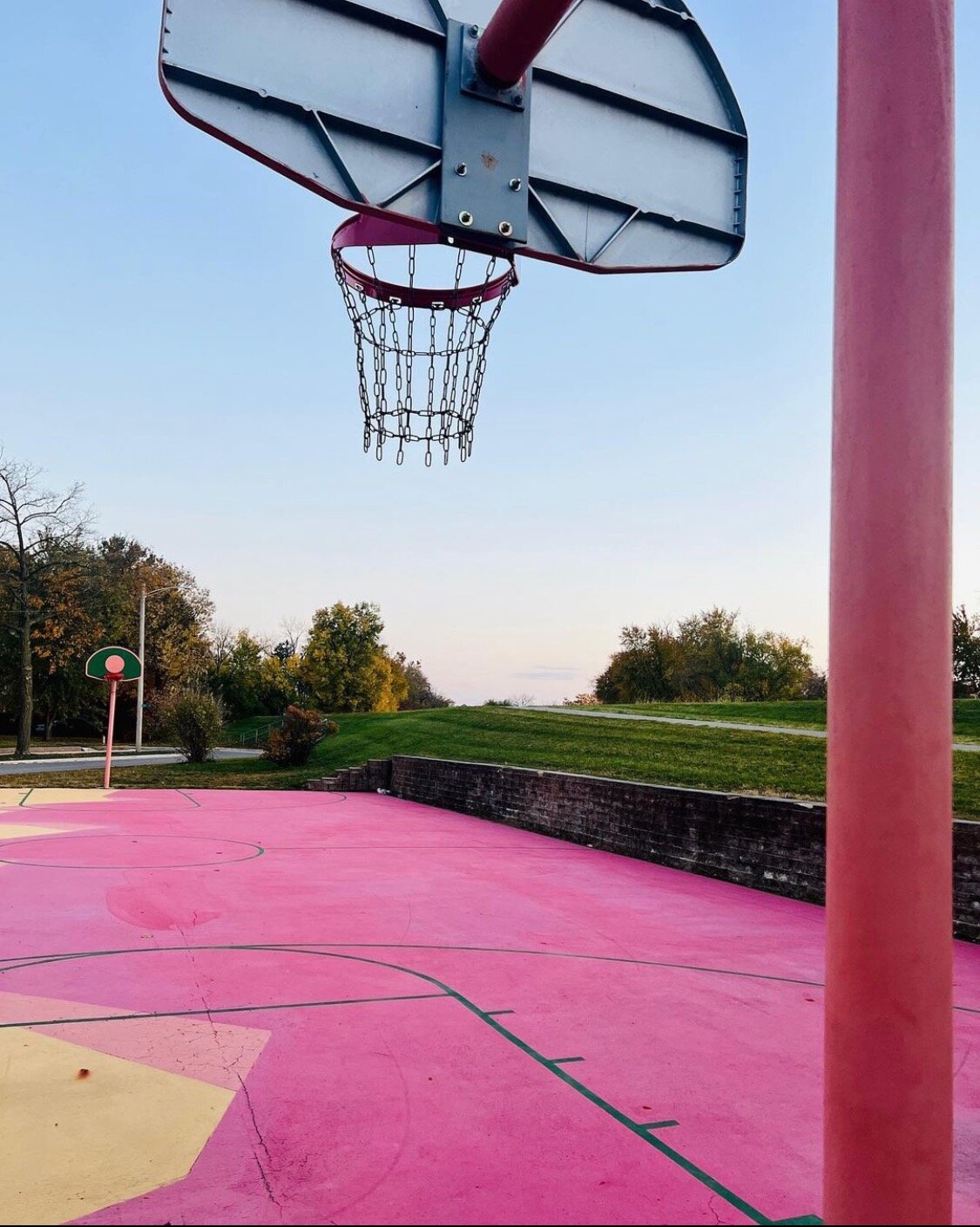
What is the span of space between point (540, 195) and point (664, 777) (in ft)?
38.0

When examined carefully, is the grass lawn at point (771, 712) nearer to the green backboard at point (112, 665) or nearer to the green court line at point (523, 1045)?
the green backboard at point (112, 665)

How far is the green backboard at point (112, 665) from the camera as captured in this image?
20.1 meters

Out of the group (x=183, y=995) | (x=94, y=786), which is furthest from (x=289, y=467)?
(x=183, y=995)

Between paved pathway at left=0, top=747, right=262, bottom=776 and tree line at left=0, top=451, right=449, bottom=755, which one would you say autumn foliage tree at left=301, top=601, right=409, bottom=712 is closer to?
tree line at left=0, top=451, right=449, bottom=755

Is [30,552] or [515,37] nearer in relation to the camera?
[515,37]

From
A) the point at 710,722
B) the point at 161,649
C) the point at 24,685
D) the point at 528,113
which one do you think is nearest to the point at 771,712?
the point at 710,722

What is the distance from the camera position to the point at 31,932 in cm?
730

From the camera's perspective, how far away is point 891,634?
2.05 m

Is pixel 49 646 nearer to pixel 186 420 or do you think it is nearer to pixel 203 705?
pixel 203 705

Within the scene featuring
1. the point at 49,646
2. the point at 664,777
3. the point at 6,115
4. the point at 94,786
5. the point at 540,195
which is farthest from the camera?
the point at 49,646

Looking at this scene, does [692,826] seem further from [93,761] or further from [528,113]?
[93,761]

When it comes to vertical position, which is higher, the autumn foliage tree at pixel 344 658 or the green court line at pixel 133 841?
the autumn foliage tree at pixel 344 658

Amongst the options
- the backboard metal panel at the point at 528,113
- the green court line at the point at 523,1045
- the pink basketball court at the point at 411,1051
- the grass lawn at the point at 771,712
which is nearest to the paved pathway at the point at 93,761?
the grass lawn at the point at 771,712

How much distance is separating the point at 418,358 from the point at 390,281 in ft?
1.55
